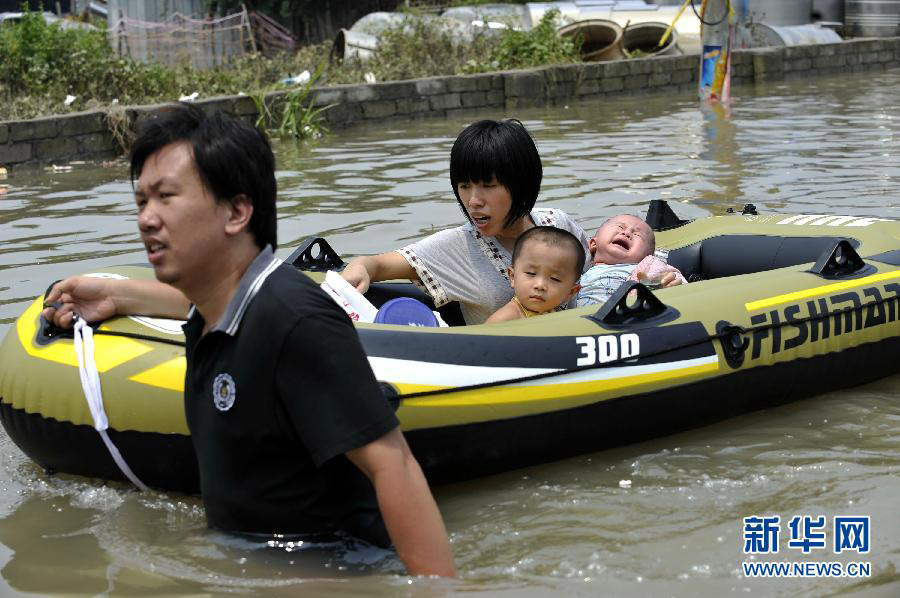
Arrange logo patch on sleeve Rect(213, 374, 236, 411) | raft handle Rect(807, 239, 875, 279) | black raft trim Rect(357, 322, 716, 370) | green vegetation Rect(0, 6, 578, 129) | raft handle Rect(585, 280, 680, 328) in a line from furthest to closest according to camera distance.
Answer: green vegetation Rect(0, 6, 578, 129)
raft handle Rect(807, 239, 875, 279)
raft handle Rect(585, 280, 680, 328)
black raft trim Rect(357, 322, 716, 370)
logo patch on sleeve Rect(213, 374, 236, 411)

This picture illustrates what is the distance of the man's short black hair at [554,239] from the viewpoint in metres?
3.95

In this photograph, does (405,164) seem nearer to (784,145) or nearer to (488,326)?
(784,145)

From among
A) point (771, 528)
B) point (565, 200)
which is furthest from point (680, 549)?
point (565, 200)

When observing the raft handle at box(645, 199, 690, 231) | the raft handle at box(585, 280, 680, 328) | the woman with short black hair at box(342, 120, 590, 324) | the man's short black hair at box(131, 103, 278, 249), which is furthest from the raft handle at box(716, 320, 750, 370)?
the man's short black hair at box(131, 103, 278, 249)

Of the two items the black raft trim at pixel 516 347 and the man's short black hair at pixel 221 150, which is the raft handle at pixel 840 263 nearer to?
the black raft trim at pixel 516 347

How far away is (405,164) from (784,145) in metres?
3.23

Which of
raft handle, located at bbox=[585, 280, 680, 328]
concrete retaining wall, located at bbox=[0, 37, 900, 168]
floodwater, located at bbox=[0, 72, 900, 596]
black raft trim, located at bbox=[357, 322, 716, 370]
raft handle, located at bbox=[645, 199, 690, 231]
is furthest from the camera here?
concrete retaining wall, located at bbox=[0, 37, 900, 168]

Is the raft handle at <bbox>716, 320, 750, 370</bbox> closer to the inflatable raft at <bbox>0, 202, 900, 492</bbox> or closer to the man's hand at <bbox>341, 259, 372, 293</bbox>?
the inflatable raft at <bbox>0, 202, 900, 492</bbox>

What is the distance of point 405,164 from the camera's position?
9953 mm

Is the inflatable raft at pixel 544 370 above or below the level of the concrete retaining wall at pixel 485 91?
below

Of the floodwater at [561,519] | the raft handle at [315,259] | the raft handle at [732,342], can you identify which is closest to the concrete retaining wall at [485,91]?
the floodwater at [561,519]

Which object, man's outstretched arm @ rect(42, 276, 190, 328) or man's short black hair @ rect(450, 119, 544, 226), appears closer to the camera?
man's outstretched arm @ rect(42, 276, 190, 328)

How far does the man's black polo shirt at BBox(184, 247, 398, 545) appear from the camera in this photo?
231cm

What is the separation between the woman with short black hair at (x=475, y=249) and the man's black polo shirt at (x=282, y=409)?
1.62 meters
